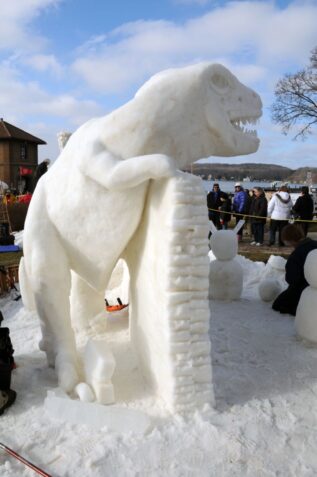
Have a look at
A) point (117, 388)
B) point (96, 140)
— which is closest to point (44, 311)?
point (117, 388)

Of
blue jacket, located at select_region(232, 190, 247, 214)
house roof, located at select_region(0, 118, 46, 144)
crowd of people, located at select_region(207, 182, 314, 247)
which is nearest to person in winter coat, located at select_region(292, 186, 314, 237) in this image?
crowd of people, located at select_region(207, 182, 314, 247)

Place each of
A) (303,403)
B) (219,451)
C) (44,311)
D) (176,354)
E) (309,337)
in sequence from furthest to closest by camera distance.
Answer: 1. (309,337)
2. (44,311)
3. (303,403)
4. (176,354)
5. (219,451)

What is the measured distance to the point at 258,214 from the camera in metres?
10.2

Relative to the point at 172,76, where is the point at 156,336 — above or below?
below

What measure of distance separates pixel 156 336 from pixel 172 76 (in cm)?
169

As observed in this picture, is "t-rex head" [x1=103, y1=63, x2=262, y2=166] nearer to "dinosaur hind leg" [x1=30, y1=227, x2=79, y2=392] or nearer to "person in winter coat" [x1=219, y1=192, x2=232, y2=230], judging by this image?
"dinosaur hind leg" [x1=30, y1=227, x2=79, y2=392]

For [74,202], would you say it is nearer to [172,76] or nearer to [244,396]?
[172,76]

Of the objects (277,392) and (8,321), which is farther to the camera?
(8,321)

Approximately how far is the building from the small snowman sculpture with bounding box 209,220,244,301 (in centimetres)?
2622

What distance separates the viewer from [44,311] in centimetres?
317

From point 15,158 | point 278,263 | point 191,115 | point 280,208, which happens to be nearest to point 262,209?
point 280,208

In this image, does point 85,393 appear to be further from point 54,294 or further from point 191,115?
point 191,115

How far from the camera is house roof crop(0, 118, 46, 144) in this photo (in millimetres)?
30594

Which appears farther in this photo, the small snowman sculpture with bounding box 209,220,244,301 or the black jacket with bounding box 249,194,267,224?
the black jacket with bounding box 249,194,267,224
